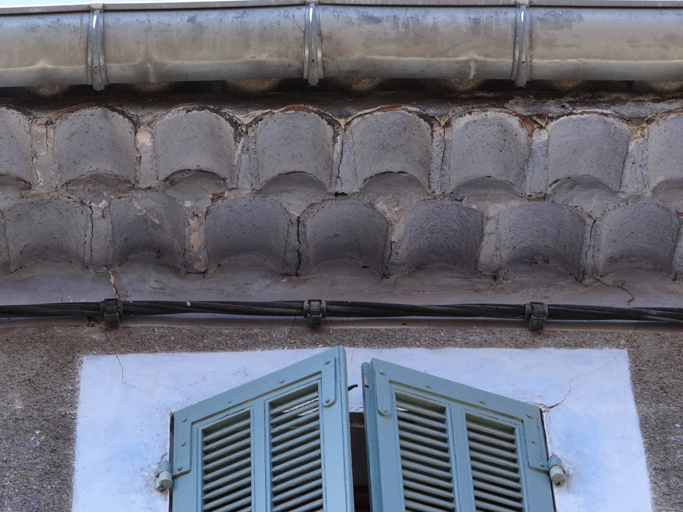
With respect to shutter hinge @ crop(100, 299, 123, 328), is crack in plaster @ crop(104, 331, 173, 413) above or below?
below

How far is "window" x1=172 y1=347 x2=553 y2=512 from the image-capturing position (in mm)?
4793

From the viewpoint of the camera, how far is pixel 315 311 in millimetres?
5621

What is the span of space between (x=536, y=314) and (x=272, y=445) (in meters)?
1.24

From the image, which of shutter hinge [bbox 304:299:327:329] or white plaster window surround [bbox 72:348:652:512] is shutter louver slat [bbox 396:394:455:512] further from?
shutter hinge [bbox 304:299:327:329]

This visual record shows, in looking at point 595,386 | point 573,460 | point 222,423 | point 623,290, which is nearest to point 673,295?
point 623,290

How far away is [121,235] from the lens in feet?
19.2

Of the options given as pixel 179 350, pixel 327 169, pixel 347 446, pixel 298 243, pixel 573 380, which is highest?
pixel 327 169

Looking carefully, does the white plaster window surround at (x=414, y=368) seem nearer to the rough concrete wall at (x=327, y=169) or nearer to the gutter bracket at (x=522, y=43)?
the rough concrete wall at (x=327, y=169)

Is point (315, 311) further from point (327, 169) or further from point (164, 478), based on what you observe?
point (164, 478)

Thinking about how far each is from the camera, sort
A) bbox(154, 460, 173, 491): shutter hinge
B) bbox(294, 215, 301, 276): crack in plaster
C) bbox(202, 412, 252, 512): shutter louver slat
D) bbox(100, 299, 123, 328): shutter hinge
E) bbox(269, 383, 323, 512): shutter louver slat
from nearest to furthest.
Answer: bbox(269, 383, 323, 512): shutter louver slat
bbox(202, 412, 252, 512): shutter louver slat
bbox(154, 460, 173, 491): shutter hinge
bbox(100, 299, 123, 328): shutter hinge
bbox(294, 215, 301, 276): crack in plaster

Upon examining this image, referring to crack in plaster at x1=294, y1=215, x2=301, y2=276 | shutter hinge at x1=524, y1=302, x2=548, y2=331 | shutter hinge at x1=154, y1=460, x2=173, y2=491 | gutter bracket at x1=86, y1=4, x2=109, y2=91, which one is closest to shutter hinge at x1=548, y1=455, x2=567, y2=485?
shutter hinge at x1=524, y1=302, x2=548, y2=331

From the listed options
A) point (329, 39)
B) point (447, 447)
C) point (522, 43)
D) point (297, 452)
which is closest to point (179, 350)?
point (297, 452)

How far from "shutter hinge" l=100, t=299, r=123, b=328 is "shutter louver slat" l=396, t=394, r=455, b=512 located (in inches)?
46.6

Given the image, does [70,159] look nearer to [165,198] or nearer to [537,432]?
[165,198]
